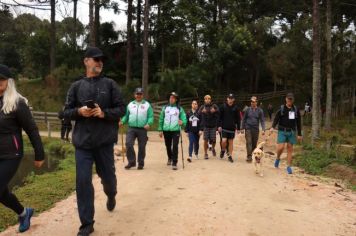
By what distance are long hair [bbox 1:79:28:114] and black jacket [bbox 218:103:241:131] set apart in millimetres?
8635

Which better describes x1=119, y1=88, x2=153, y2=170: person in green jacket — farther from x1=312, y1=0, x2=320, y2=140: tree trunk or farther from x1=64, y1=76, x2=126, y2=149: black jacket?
x1=312, y1=0, x2=320, y2=140: tree trunk

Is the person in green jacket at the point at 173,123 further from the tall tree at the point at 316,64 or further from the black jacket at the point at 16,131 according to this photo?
the tall tree at the point at 316,64

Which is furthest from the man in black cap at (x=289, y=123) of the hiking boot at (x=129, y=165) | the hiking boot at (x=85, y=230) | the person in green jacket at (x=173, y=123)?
the hiking boot at (x=85, y=230)

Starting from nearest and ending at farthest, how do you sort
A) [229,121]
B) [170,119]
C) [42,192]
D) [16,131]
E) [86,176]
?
[16,131] < [86,176] < [42,192] < [170,119] < [229,121]

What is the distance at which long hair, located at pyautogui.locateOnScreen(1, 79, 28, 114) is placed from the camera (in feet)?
16.3

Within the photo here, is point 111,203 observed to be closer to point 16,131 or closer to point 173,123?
point 16,131

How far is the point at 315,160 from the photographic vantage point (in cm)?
1313

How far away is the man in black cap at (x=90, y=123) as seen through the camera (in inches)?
211

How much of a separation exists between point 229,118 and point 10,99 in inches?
345

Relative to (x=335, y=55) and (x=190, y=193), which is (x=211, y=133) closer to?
(x=190, y=193)

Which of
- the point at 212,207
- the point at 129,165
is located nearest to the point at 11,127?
the point at 212,207

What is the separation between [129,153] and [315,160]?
575 cm

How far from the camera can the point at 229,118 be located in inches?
514

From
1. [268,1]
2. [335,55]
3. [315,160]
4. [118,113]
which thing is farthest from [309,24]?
[118,113]
